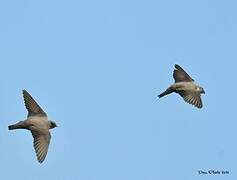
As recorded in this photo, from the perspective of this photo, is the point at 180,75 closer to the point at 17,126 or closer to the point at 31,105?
the point at 31,105

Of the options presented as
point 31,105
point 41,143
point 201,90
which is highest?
point 201,90

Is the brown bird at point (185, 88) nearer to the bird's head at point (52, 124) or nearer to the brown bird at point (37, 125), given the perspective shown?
the bird's head at point (52, 124)

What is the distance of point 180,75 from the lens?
30.1 meters

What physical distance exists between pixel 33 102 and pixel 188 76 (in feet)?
19.1

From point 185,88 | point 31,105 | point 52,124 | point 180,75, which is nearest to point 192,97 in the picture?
point 185,88

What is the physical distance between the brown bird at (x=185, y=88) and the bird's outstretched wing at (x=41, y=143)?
4.55 m

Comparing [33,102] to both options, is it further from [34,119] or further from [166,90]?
[166,90]

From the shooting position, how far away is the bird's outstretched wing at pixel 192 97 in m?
30.2

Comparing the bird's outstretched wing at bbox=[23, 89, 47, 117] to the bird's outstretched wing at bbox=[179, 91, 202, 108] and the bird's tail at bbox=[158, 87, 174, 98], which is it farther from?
the bird's outstretched wing at bbox=[179, 91, 202, 108]

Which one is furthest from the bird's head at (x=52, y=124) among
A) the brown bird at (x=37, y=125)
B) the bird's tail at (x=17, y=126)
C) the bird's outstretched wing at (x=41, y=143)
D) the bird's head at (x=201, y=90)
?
the bird's head at (x=201, y=90)

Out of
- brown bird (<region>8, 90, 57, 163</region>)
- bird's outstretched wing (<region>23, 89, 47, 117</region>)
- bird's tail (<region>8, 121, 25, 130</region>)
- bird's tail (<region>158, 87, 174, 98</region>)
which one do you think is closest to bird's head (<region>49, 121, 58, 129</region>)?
brown bird (<region>8, 90, 57, 163</region>)

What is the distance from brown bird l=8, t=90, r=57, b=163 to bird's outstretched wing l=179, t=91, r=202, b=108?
16.7ft

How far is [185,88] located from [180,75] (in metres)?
0.49

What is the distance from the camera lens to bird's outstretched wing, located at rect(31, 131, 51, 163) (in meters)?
27.5
